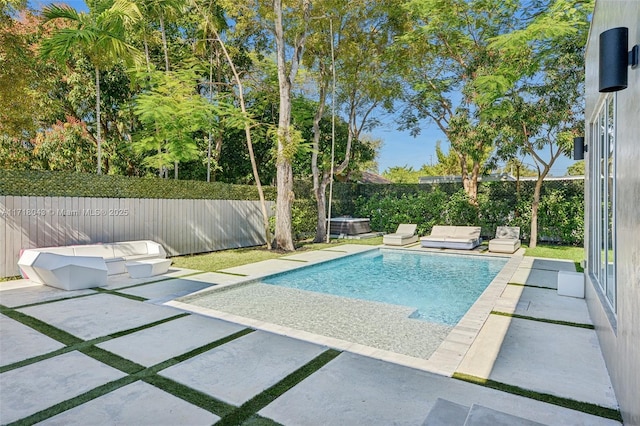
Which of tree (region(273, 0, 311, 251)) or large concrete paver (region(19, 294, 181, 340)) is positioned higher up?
tree (region(273, 0, 311, 251))

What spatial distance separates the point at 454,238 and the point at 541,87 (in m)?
5.68

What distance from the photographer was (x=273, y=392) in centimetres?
312

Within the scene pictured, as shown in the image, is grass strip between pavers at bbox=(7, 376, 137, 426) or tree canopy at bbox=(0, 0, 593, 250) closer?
grass strip between pavers at bbox=(7, 376, 137, 426)

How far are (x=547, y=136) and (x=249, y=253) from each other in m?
10.7

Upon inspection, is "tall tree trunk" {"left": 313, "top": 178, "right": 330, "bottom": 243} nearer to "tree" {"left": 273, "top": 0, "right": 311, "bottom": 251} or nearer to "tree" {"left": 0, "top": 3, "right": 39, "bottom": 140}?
"tree" {"left": 273, "top": 0, "right": 311, "bottom": 251}

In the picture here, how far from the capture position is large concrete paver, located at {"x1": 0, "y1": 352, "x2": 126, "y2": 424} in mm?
2900

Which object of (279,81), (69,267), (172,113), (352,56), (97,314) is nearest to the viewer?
(97,314)

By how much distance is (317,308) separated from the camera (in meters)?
6.11

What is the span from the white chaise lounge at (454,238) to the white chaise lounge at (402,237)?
0.71 meters

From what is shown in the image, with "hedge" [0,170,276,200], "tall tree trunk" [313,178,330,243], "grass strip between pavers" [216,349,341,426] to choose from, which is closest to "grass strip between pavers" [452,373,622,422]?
"grass strip between pavers" [216,349,341,426]

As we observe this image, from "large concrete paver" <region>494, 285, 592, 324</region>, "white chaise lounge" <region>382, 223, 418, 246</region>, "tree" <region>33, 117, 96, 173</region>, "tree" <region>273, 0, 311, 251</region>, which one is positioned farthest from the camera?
"white chaise lounge" <region>382, 223, 418, 246</region>

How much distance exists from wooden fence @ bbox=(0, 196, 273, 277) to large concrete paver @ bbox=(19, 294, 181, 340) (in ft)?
10.5

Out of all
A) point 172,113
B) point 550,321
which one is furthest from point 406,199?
point 550,321

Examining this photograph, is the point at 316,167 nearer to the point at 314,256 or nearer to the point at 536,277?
the point at 314,256
